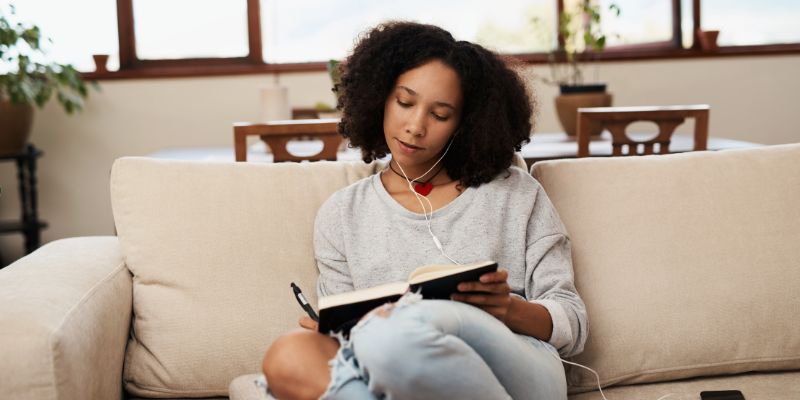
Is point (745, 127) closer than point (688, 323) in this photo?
No

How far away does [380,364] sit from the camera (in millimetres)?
1228

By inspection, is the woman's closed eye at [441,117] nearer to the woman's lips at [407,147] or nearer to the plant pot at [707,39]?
the woman's lips at [407,147]

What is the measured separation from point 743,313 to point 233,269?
1.02m

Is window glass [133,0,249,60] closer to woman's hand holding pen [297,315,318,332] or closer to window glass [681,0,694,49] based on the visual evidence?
window glass [681,0,694,49]

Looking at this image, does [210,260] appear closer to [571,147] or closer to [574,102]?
[571,147]

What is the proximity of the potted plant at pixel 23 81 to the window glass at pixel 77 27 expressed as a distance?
0.23m

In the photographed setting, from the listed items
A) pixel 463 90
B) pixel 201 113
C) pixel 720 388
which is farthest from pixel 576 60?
pixel 720 388

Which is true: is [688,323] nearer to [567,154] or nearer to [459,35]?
[567,154]

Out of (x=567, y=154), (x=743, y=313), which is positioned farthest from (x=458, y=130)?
(x=567, y=154)

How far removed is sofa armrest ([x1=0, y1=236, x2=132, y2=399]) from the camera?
4.55 feet

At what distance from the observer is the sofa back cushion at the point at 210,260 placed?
5.58ft

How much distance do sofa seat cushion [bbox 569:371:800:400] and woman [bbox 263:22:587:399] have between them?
0.17 meters

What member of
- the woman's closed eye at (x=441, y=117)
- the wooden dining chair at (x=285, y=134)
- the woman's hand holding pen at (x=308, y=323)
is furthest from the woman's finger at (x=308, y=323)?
the wooden dining chair at (x=285, y=134)

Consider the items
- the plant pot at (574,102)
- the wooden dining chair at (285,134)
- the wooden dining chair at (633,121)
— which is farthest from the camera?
the plant pot at (574,102)
